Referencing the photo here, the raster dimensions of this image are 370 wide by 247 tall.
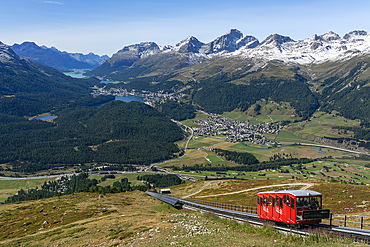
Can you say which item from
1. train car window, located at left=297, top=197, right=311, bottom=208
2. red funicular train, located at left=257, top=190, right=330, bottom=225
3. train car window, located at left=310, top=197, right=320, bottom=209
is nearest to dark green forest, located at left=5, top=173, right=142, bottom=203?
red funicular train, located at left=257, top=190, right=330, bottom=225

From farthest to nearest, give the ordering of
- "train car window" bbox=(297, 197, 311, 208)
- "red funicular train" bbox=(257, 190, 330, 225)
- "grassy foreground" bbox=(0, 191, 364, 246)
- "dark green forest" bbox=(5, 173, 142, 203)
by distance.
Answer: "dark green forest" bbox=(5, 173, 142, 203) → "train car window" bbox=(297, 197, 311, 208) → "red funicular train" bbox=(257, 190, 330, 225) → "grassy foreground" bbox=(0, 191, 364, 246)

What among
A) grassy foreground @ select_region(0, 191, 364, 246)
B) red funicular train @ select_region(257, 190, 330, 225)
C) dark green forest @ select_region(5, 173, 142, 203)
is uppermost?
red funicular train @ select_region(257, 190, 330, 225)

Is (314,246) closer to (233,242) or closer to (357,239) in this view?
(357,239)

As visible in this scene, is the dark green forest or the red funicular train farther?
the dark green forest

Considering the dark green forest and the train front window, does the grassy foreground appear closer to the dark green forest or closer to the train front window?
the train front window

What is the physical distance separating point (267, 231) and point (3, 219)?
70.6m

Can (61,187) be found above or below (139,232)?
below

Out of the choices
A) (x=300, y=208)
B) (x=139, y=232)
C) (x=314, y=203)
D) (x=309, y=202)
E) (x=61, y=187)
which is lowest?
(x=61, y=187)

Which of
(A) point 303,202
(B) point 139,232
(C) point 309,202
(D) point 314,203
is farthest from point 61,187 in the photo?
(D) point 314,203

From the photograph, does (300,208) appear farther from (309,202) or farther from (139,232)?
(139,232)

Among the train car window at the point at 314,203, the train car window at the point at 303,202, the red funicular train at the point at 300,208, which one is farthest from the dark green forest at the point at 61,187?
the train car window at the point at 314,203

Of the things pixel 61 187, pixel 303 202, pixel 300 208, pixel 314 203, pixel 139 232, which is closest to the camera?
pixel 300 208

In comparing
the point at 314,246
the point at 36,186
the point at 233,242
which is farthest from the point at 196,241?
the point at 36,186

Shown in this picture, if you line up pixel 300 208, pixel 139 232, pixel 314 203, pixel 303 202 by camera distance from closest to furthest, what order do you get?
pixel 300 208 < pixel 303 202 < pixel 314 203 < pixel 139 232
